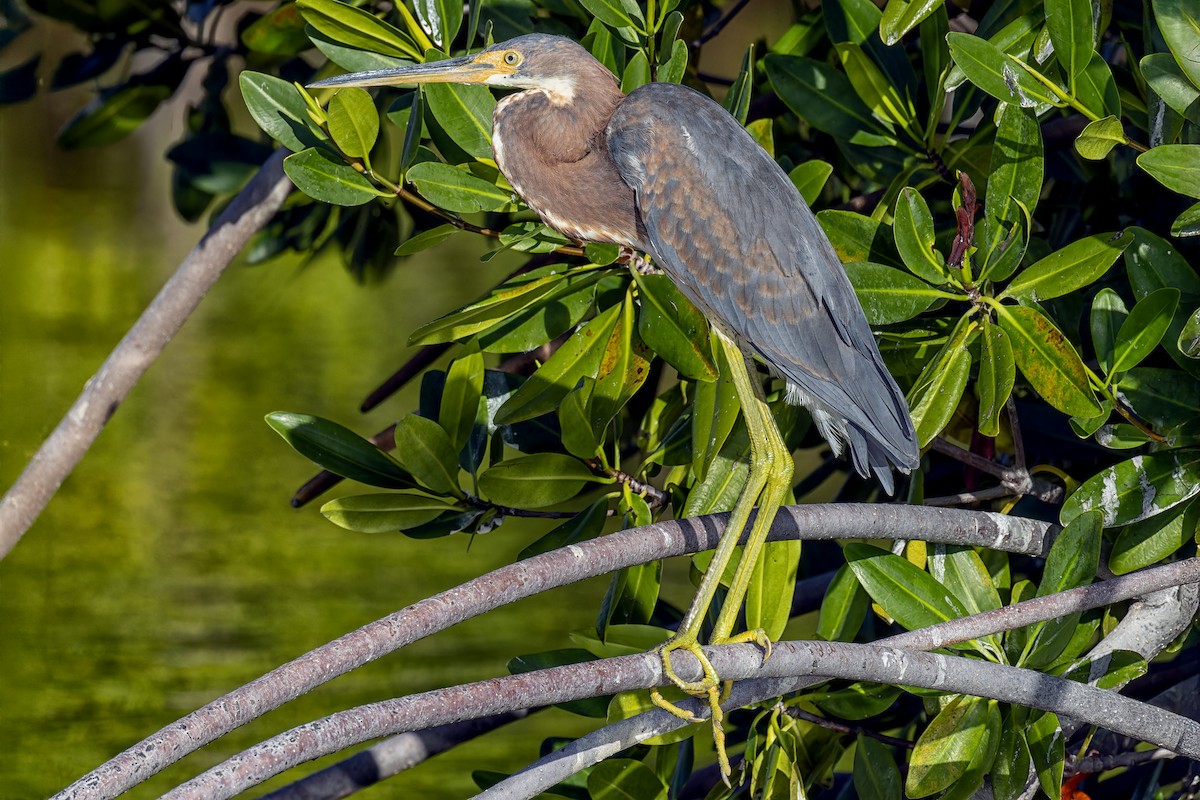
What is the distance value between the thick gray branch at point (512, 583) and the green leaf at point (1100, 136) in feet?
1.64

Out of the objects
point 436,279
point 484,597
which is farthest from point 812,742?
point 436,279

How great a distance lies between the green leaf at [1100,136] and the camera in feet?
5.20

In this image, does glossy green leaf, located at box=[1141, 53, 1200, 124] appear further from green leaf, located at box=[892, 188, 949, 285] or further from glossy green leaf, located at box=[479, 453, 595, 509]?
glossy green leaf, located at box=[479, 453, 595, 509]

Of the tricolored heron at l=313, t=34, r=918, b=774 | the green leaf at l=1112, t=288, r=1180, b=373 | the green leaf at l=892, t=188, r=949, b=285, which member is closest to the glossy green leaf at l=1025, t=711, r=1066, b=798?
the tricolored heron at l=313, t=34, r=918, b=774

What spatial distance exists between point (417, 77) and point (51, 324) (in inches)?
201

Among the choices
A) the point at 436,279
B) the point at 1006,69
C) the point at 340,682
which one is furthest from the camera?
the point at 436,279

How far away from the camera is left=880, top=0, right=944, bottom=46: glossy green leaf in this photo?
5.63 feet

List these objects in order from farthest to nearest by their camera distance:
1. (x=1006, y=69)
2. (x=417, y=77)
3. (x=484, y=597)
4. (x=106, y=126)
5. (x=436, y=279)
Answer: (x=436, y=279)
(x=106, y=126)
(x=417, y=77)
(x=1006, y=69)
(x=484, y=597)

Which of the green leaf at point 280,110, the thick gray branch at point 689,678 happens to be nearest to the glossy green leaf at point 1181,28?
the thick gray branch at point 689,678

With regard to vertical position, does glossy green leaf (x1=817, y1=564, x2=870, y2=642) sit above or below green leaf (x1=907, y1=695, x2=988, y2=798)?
above

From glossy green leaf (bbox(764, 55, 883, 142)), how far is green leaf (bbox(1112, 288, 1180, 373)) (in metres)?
0.53

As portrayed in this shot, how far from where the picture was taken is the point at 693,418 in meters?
1.78

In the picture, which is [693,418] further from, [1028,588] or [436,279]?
[436,279]

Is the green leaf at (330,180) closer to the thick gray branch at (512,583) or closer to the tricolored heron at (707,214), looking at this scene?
the tricolored heron at (707,214)
